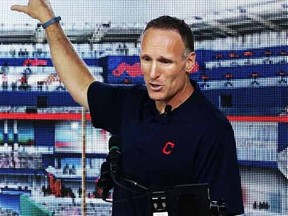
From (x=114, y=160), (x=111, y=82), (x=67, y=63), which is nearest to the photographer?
(x=114, y=160)

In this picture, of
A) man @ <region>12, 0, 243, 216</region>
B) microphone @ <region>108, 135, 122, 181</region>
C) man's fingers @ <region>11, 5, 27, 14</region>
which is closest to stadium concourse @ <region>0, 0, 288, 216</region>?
man's fingers @ <region>11, 5, 27, 14</region>

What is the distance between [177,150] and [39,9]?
518 mm

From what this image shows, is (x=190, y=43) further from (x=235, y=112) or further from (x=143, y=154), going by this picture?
(x=235, y=112)

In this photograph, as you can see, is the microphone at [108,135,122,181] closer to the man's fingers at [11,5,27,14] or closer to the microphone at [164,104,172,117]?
the microphone at [164,104,172,117]

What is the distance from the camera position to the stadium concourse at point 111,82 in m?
2.99

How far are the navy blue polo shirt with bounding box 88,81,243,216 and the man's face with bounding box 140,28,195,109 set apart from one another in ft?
0.21

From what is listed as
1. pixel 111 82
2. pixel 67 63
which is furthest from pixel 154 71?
pixel 111 82

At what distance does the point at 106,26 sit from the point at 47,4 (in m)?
1.71

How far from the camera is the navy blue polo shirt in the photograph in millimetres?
1045

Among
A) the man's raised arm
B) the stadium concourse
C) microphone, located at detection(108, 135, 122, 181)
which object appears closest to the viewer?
microphone, located at detection(108, 135, 122, 181)

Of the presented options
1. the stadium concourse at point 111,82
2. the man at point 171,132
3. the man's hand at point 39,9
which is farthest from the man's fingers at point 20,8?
the stadium concourse at point 111,82

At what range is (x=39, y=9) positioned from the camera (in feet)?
4.35

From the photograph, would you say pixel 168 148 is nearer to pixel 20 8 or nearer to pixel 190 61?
pixel 190 61

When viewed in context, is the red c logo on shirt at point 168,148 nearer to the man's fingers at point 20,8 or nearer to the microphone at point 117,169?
the microphone at point 117,169
